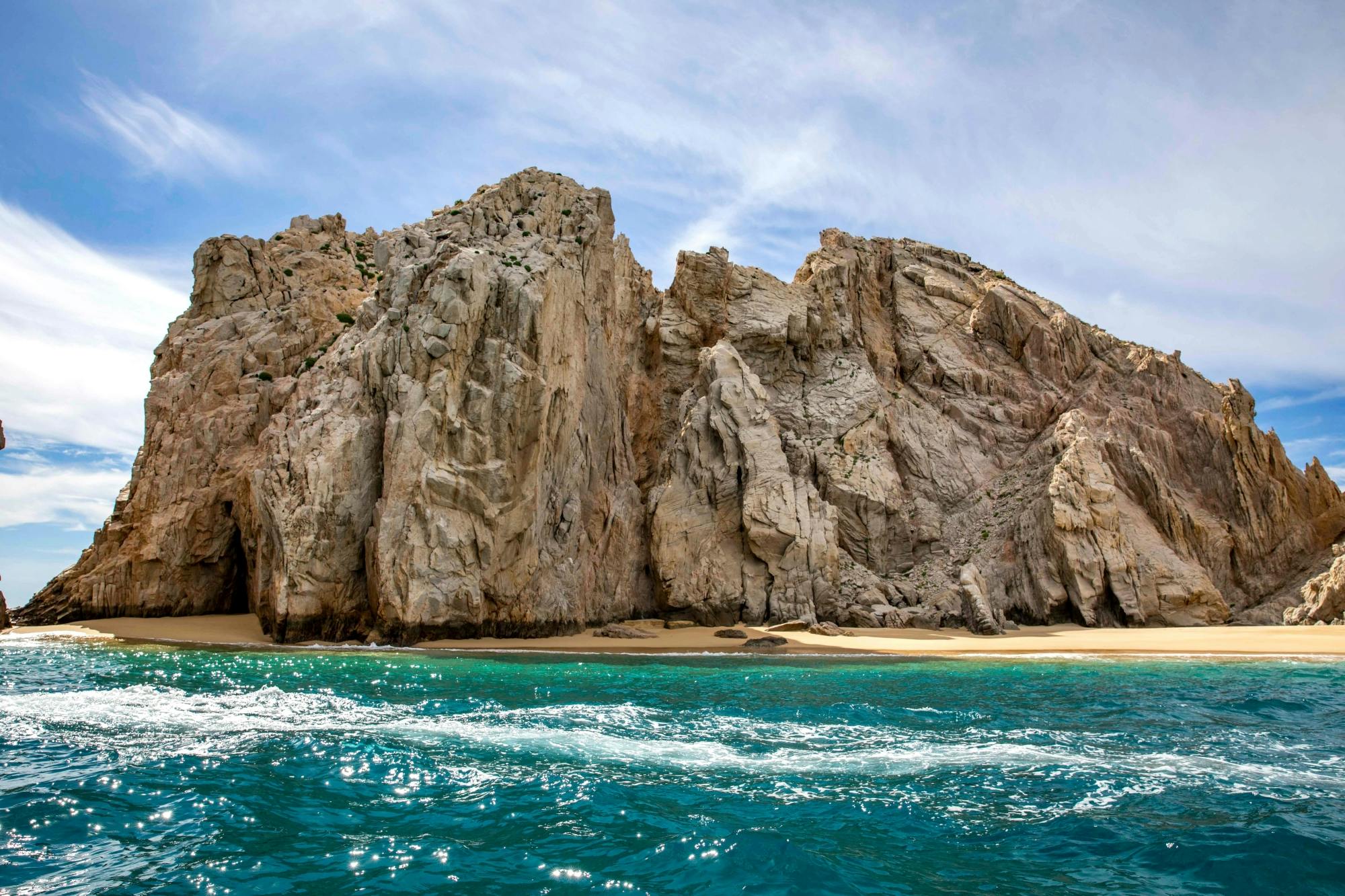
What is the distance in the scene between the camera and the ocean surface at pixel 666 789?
659 cm

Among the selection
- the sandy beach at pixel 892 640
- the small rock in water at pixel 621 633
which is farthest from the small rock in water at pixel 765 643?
the small rock in water at pixel 621 633

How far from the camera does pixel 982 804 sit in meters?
8.75

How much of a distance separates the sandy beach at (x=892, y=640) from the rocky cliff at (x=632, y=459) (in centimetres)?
141

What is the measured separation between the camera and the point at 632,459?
40.2m

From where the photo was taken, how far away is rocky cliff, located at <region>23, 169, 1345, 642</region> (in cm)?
2962

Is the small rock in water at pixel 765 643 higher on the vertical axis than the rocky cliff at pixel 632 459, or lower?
lower

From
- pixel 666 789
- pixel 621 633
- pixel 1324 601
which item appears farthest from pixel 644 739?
pixel 1324 601

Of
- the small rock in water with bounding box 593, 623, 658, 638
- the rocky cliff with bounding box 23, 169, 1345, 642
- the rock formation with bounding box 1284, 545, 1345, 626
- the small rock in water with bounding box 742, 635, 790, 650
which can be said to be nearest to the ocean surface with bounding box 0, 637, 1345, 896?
the small rock in water with bounding box 742, 635, 790, 650

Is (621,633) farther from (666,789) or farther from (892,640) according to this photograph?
(666,789)

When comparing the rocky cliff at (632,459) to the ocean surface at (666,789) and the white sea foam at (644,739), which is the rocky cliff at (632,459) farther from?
the white sea foam at (644,739)

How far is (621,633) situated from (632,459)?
10867mm

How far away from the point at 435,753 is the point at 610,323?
31889 mm

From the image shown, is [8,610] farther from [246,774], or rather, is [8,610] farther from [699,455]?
[246,774]

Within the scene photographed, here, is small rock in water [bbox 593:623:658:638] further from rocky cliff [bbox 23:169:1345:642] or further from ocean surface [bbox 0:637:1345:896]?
ocean surface [bbox 0:637:1345:896]
